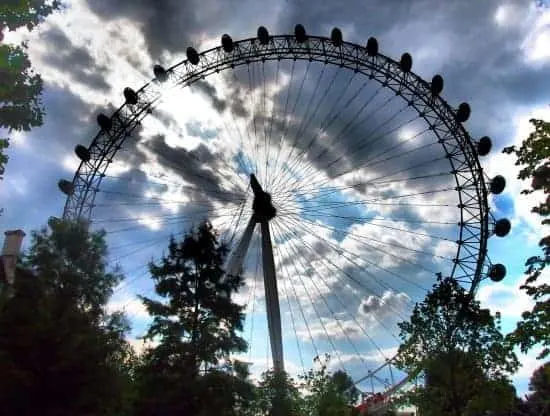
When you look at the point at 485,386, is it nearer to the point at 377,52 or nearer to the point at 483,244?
the point at 483,244

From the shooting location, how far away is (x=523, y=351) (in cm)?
1472

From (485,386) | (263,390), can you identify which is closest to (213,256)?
(485,386)

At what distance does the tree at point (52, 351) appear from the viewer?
52.5ft

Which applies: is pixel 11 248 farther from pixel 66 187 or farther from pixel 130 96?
pixel 130 96

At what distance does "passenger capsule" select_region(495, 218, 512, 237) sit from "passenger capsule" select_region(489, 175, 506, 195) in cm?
206

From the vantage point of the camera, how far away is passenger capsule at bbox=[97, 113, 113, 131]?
1433 inches

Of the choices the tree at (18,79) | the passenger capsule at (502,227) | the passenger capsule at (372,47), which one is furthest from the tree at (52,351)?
the passenger capsule at (502,227)

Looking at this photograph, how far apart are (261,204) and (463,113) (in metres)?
16.2

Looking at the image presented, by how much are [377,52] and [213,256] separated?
19523 mm

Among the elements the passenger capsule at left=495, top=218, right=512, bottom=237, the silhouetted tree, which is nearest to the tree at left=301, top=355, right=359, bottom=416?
the silhouetted tree

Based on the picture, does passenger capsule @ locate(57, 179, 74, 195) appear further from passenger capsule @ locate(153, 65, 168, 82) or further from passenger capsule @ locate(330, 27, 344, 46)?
passenger capsule @ locate(330, 27, 344, 46)

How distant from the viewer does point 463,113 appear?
115 ft

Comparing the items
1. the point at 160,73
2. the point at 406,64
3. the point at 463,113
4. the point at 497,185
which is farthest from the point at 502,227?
the point at 160,73

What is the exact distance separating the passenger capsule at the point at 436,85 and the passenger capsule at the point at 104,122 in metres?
23.1
